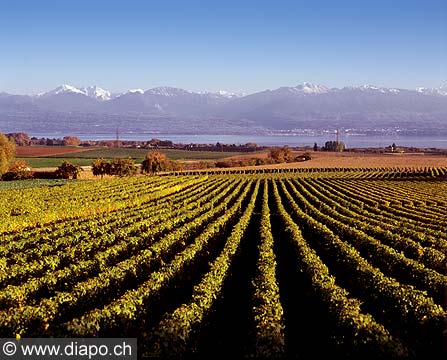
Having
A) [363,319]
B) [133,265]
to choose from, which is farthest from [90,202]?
[363,319]

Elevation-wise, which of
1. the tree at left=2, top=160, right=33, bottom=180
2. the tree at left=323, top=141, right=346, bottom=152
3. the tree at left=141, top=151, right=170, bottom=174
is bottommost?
the tree at left=2, top=160, right=33, bottom=180

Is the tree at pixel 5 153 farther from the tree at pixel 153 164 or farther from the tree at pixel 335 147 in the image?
the tree at pixel 335 147

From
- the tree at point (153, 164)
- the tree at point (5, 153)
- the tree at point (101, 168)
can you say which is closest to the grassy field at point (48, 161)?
the tree at point (153, 164)

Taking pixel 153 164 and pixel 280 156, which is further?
pixel 280 156

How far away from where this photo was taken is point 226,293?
57.9 feet

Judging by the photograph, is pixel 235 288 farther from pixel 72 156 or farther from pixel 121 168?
pixel 72 156

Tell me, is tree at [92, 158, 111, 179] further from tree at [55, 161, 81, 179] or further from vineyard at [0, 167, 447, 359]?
vineyard at [0, 167, 447, 359]

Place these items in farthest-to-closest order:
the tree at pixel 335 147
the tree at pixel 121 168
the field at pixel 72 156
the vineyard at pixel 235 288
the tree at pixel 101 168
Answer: the tree at pixel 335 147 → the field at pixel 72 156 → the tree at pixel 121 168 → the tree at pixel 101 168 → the vineyard at pixel 235 288

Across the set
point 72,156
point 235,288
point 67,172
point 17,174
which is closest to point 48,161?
point 72,156

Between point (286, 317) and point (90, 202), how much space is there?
31.8 m

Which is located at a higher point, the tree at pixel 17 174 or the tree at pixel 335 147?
the tree at pixel 335 147

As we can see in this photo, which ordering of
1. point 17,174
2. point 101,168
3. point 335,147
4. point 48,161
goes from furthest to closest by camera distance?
point 335,147, point 48,161, point 101,168, point 17,174

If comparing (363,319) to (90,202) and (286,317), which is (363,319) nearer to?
(286,317)

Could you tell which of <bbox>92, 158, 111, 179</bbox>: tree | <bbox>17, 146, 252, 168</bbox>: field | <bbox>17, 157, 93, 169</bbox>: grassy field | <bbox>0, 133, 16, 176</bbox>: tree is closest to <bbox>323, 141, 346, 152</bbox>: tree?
<bbox>17, 146, 252, 168</bbox>: field
